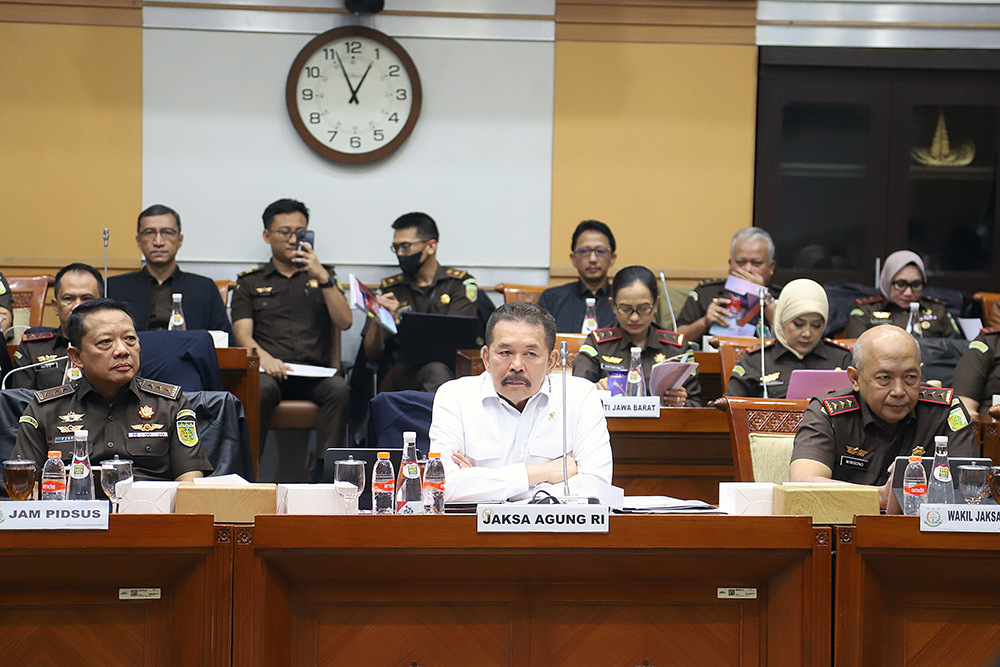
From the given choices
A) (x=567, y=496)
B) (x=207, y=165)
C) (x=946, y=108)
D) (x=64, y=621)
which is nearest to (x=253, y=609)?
(x=64, y=621)

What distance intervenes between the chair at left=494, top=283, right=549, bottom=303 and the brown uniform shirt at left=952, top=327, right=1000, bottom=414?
205 centimetres

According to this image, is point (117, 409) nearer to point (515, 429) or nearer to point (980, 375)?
point (515, 429)

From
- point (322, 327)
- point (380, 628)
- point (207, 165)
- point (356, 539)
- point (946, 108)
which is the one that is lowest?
point (380, 628)

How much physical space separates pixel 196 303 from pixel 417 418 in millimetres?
2182

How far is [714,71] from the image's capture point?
562 centimetres

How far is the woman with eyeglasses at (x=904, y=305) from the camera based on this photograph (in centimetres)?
502

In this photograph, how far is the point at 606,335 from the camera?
4195 mm

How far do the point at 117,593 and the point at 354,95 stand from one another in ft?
12.9

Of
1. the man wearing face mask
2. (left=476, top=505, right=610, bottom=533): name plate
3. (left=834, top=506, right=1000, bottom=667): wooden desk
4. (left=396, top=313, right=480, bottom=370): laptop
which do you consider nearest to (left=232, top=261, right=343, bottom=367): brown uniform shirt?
the man wearing face mask

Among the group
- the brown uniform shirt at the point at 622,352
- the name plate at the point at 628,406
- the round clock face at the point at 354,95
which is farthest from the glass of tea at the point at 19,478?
the round clock face at the point at 354,95

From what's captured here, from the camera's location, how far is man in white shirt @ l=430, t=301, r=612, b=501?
2.61 meters

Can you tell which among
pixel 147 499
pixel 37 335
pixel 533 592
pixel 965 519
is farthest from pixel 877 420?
pixel 37 335

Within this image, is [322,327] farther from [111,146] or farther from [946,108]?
[946,108]

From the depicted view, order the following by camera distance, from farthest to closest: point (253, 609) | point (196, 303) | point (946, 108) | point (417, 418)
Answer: point (946, 108)
point (196, 303)
point (417, 418)
point (253, 609)
